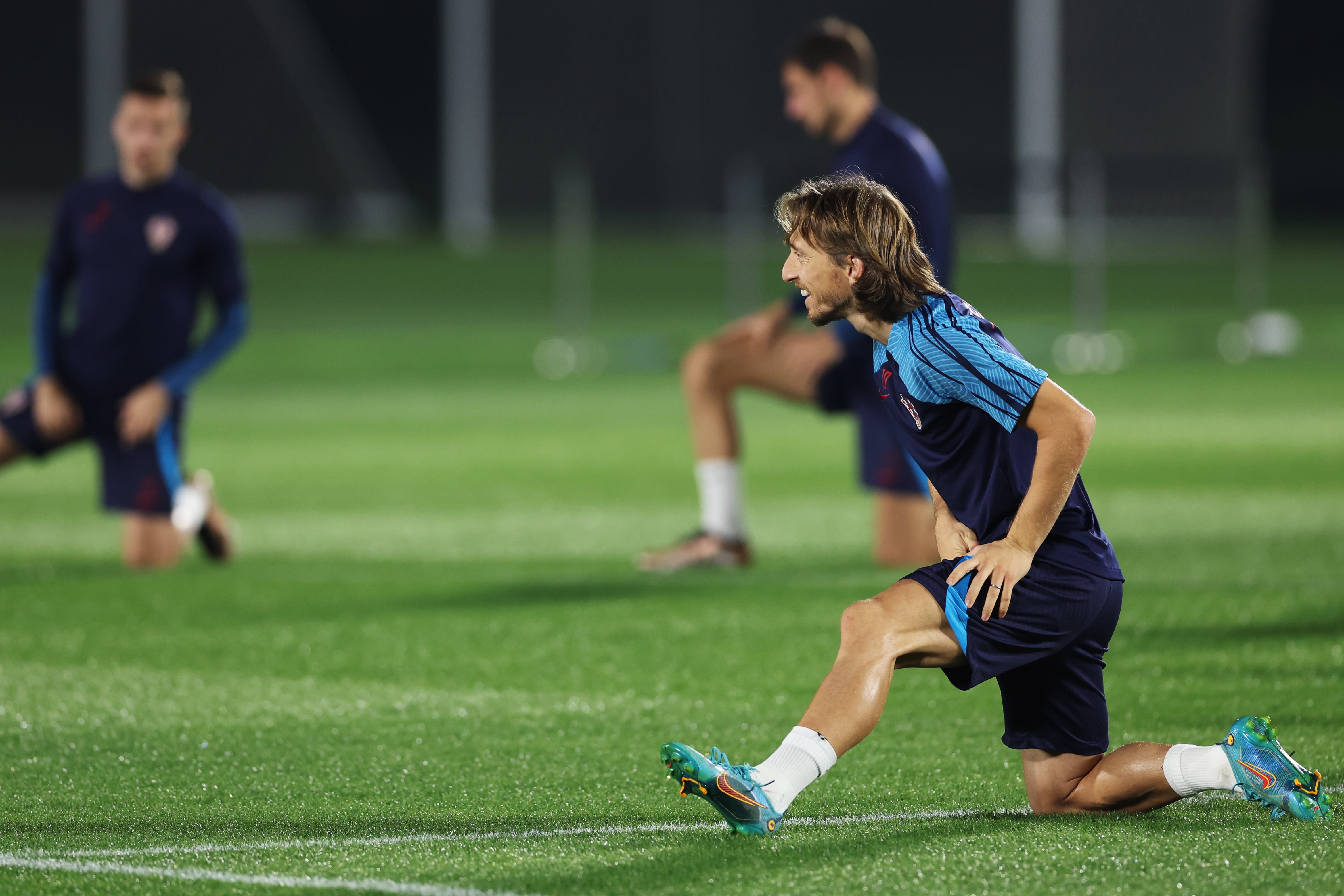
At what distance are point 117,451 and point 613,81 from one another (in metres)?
18.8

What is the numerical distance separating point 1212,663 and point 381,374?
1510 centimetres

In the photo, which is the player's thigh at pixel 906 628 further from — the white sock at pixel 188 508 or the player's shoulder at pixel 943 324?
the white sock at pixel 188 508

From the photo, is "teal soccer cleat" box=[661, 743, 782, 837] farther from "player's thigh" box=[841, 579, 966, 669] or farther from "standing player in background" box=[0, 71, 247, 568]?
"standing player in background" box=[0, 71, 247, 568]

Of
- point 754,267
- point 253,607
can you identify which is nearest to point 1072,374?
point 754,267

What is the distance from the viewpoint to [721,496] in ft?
26.1

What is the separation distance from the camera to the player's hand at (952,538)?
13.1 ft

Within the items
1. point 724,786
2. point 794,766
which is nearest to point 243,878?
point 724,786

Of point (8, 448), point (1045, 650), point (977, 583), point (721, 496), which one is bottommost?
point (721, 496)

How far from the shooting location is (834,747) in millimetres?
3709

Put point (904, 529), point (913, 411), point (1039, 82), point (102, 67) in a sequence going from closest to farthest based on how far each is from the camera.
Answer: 1. point (913, 411)
2. point (904, 529)
3. point (102, 67)
4. point (1039, 82)

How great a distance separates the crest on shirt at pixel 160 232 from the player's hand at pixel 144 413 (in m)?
0.66

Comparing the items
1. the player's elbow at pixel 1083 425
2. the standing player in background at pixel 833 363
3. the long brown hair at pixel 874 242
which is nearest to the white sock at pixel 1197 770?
the player's elbow at pixel 1083 425

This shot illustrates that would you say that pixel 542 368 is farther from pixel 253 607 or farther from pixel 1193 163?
pixel 253 607

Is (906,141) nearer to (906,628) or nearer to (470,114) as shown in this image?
(906,628)
